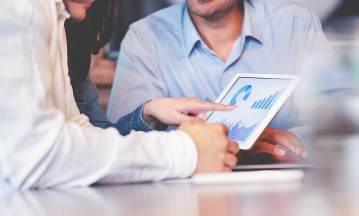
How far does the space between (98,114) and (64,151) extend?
1.02 meters

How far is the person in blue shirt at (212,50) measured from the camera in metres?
1.97

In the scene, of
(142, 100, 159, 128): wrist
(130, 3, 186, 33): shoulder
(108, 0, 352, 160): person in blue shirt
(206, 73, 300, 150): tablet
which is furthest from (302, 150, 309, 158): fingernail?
(130, 3, 186, 33): shoulder

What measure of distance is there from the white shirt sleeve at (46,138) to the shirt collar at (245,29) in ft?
3.55

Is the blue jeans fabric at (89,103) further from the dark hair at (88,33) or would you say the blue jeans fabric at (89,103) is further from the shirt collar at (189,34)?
the shirt collar at (189,34)

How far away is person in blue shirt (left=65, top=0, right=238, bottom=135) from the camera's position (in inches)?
53.4

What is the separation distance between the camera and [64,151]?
0.84 metres

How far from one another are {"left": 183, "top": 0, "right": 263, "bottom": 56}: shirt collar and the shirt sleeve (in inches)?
5.3

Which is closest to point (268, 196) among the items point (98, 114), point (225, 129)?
point (225, 129)

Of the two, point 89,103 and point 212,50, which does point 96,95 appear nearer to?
point 89,103

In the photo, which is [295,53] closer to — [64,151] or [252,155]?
[252,155]

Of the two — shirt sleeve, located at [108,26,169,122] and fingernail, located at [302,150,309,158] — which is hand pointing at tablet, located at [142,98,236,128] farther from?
shirt sleeve, located at [108,26,169,122]

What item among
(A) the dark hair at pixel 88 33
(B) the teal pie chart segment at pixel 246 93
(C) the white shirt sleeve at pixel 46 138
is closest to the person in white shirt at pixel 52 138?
(C) the white shirt sleeve at pixel 46 138

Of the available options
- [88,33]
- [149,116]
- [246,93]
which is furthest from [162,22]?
[246,93]

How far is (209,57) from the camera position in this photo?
201 centimetres
